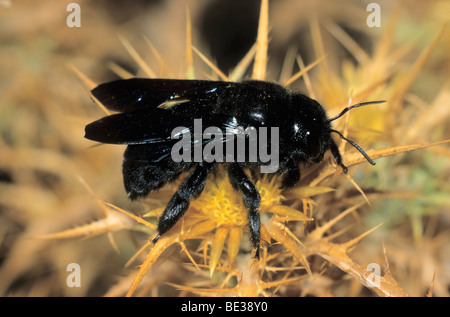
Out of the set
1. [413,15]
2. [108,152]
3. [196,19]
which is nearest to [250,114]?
[108,152]

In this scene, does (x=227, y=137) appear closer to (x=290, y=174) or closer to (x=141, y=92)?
(x=290, y=174)

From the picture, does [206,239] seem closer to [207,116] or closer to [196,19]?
A: [207,116]

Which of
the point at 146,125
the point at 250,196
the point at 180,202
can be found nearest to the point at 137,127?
the point at 146,125

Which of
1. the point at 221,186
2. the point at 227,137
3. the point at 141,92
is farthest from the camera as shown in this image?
the point at 141,92

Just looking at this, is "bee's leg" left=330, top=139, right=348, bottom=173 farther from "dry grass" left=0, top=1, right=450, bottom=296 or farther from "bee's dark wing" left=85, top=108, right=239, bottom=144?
"bee's dark wing" left=85, top=108, right=239, bottom=144

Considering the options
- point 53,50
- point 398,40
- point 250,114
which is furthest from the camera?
point 398,40

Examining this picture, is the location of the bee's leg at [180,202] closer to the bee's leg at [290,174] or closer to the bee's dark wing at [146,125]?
the bee's dark wing at [146,125]
